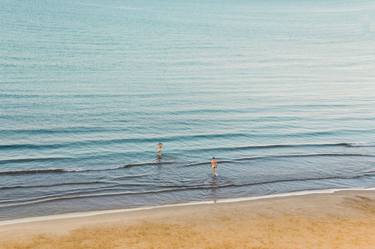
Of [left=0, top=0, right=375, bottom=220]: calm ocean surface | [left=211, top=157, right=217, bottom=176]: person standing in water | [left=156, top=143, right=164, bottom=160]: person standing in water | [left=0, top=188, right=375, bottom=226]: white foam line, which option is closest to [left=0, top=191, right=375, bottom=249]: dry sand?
[left=0, top=188, right=375, bottom=226]: white foam line

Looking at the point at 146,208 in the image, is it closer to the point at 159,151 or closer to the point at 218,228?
the point at 218,228

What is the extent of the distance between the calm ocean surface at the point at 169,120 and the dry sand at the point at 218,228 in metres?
2.74

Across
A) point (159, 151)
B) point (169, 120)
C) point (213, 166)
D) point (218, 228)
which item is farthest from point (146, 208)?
point (169, 120)

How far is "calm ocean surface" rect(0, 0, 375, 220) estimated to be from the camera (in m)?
34.5

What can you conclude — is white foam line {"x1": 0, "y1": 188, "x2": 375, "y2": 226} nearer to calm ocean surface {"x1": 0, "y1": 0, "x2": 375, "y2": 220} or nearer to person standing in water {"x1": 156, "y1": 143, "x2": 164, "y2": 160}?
calm ocean surface {"x1": 0, "y1": 0, "x2": 375, "y2": 220}

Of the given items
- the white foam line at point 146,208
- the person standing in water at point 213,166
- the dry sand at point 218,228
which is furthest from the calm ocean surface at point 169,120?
the dry sand at point 218,228

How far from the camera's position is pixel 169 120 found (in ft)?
165

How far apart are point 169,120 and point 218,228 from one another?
24.6m

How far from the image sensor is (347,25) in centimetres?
16438

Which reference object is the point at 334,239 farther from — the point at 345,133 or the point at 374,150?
the point at 345,133

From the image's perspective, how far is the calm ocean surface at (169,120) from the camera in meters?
34.5

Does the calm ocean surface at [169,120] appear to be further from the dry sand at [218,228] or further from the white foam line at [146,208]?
the dry sand at [218,228]

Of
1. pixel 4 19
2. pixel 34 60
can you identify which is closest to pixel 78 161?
pixel 34 60

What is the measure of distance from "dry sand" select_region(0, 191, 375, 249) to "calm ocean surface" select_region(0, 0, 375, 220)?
2.74 m
